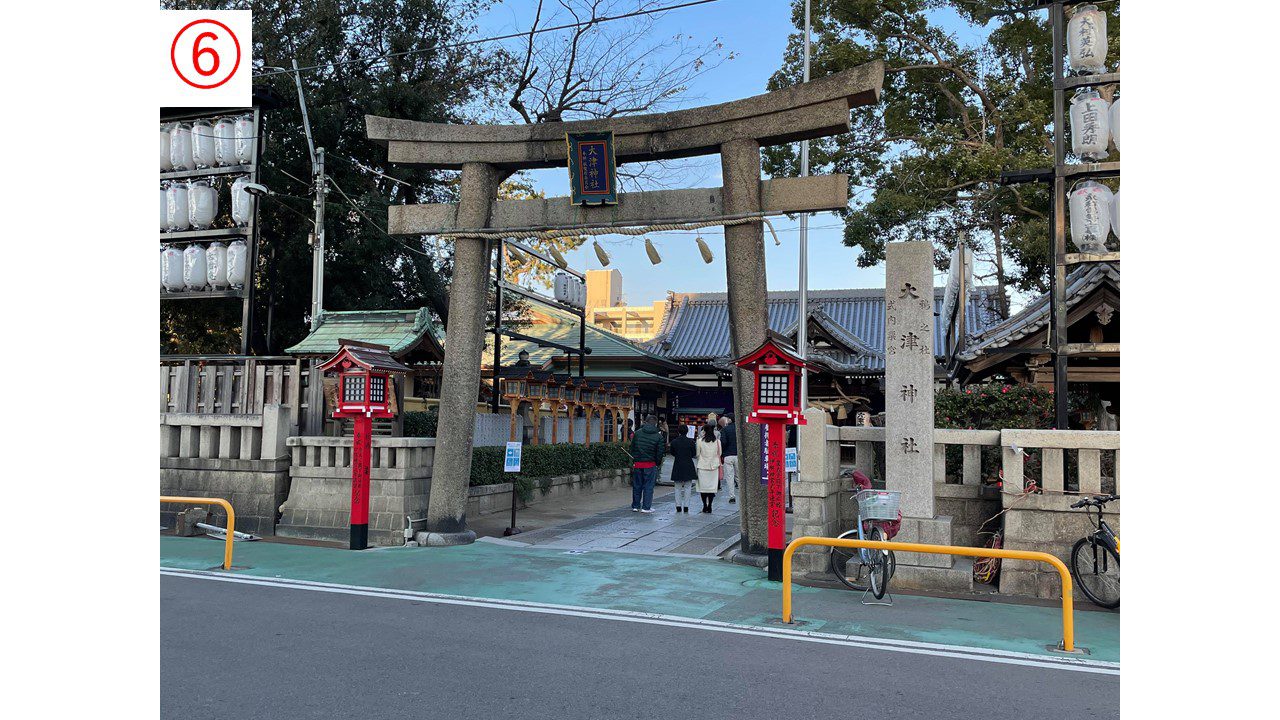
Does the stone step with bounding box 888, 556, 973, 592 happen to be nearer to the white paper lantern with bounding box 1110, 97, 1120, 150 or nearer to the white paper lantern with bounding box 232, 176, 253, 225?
the white paper lantern with bounding box 1110, 97, 1120, 150

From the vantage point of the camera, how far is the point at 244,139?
1507 centimetres

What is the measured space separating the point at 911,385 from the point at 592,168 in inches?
207

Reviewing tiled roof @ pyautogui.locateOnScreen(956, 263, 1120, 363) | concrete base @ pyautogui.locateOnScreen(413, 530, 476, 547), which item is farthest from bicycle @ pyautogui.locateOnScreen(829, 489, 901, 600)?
concrete base @ pyautogui.locateOnScreen(413, 530, 476, 547)

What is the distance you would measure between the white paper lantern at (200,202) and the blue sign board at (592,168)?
790 cm

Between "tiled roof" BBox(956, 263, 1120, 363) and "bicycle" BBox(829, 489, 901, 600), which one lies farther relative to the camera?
"tiled roof" BBox(956, 263, 1120, 363)

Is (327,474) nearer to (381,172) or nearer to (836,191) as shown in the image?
(836,191)

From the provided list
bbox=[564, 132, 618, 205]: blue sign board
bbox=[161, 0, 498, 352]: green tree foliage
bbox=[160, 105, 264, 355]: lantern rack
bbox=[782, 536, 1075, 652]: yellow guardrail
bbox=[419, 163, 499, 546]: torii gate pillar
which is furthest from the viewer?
bbox=[161, 0, 498, 352]: green tree foliage

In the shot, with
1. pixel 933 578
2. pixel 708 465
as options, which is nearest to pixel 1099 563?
pixel 933 578

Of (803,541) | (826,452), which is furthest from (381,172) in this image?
(803,541)

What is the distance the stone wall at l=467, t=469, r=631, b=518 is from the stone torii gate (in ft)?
7.58

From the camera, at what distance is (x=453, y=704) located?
514 cm

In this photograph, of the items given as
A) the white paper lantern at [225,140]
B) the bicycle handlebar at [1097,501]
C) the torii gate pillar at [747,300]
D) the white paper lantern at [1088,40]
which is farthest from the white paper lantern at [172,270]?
the bicycle handlebar at [1097,501]

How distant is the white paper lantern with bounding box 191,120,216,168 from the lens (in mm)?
15414

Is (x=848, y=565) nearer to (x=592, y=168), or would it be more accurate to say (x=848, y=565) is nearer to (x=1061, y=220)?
(x=1061, y=220)
